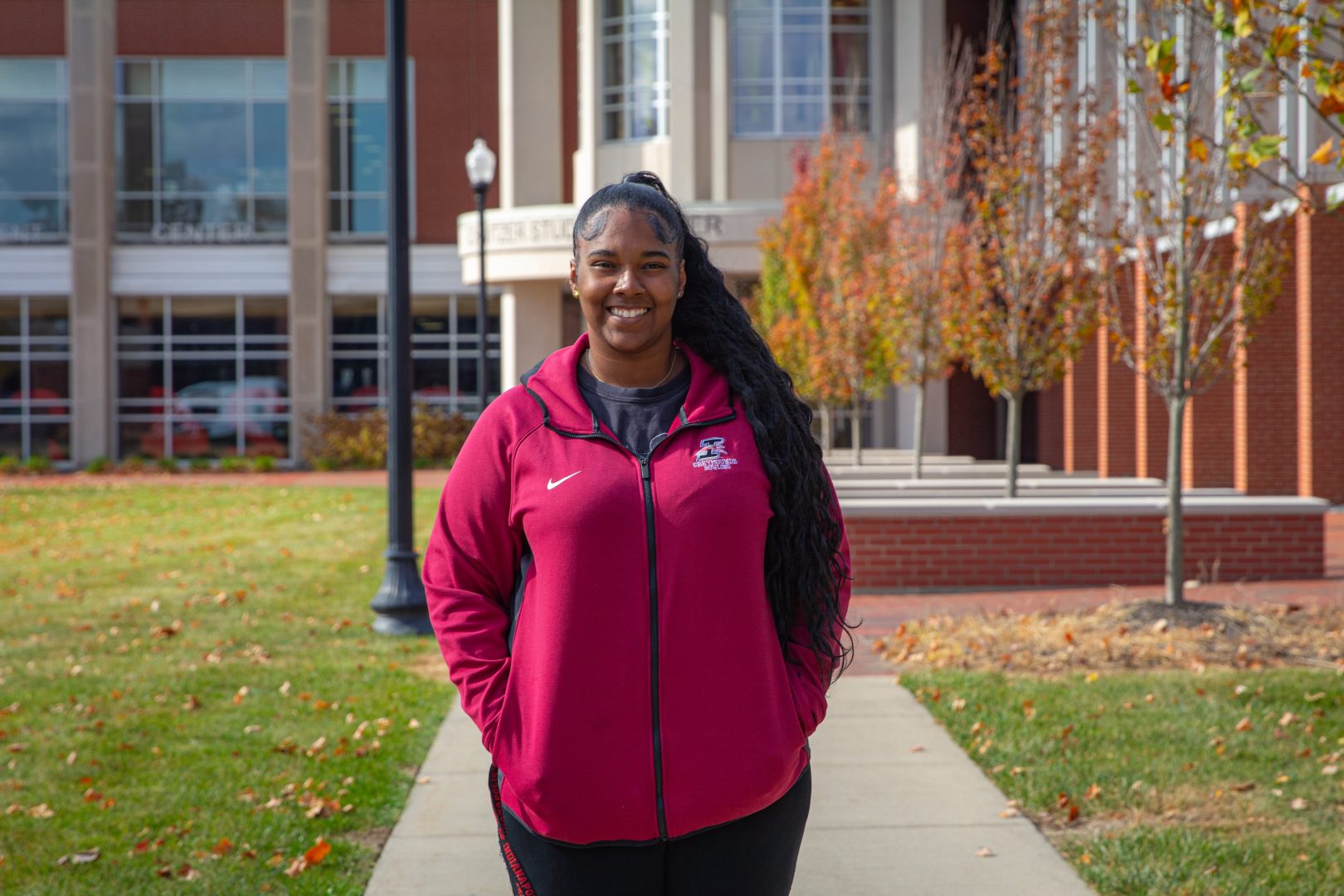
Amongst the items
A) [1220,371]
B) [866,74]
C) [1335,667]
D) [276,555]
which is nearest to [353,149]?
[866,74]

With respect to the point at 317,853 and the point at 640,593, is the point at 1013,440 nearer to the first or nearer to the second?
the point at 317,853

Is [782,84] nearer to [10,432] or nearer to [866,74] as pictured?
[866,74]

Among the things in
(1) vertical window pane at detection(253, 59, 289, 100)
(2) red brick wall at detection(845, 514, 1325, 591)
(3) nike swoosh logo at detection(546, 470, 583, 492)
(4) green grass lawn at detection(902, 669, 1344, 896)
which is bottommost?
(4) green grass lawn at detection(902, 669, 1344, 896)

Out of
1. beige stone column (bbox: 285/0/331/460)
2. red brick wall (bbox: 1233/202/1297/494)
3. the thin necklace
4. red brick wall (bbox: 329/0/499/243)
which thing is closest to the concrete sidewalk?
the thin necklace

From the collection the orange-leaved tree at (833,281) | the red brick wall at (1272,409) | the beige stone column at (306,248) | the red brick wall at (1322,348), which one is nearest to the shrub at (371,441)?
the beige stone column at (306,248)

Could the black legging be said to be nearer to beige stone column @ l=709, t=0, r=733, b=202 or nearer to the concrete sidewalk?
the concrete sidewalk

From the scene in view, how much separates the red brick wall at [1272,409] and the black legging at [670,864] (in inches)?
671

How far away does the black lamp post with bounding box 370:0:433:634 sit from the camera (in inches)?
385

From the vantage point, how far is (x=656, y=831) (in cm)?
262

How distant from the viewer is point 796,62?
95.0ft

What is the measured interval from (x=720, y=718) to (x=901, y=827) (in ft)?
11.0

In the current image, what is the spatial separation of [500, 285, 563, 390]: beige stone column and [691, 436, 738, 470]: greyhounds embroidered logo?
28659 mm

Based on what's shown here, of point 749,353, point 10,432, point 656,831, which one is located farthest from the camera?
point 10,432

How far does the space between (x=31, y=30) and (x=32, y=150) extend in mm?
2959
